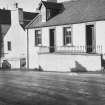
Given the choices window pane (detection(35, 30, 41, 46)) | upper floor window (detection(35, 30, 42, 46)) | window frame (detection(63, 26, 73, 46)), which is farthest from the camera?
window pane (detection(35, 30, 41, 46))

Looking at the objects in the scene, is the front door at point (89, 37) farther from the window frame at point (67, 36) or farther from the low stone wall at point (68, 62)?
the low stone wall at point (68, 62)

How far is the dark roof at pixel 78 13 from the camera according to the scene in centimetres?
2727

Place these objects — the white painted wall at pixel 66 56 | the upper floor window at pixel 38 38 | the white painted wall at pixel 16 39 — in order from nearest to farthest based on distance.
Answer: the white painted wall at pixel 66 56 → the upper floor window at pixel 38 38 → the white painted wall at pixel 16 39

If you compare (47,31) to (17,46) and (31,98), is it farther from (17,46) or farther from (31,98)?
(31,98)

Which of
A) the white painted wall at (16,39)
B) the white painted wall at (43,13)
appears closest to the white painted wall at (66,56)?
the white painted wall at (43,13)

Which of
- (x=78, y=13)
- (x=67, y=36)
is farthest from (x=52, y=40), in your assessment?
(x=78, y=13)

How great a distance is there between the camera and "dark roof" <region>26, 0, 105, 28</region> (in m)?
27.3

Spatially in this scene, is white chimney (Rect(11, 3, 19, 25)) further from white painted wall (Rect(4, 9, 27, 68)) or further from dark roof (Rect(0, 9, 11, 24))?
dark roof (Rect(0, 9, 11, 24))

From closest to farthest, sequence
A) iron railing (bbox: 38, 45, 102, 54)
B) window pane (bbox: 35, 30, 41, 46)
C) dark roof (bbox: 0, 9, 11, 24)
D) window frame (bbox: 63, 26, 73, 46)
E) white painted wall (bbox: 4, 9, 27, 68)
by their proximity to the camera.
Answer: iron railing (bbox: 38, 45, 102, 54) → window frame (bbox: 63, 26, 73, 46) → window pane (bbox: 35, 30, 41, 46) → white painted wall (bbox: 4, 9, 27, 68) → dark roof (bbox: 0, 9, 11, 24)

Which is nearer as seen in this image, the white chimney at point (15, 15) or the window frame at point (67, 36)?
the window frame at point (67, 36)

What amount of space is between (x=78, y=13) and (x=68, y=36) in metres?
2.64

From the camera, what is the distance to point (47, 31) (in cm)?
3167

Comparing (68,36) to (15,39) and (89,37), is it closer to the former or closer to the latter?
(89,37)

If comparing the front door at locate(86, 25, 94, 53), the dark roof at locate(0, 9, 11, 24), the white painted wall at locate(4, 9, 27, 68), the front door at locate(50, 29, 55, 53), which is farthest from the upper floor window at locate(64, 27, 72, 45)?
the dark roof at locate(0, 9, 11, 24)
